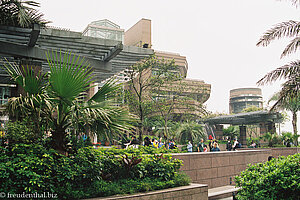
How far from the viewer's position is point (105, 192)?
250 inches

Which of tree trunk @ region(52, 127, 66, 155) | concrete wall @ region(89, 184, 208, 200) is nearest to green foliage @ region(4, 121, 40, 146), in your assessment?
tree trunk @ region(52, 127, 66, 155)

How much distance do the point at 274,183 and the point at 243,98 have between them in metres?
167

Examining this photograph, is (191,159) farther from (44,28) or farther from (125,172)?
(44,28)

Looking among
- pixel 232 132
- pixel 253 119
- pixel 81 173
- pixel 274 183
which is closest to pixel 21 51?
pixel 81 173

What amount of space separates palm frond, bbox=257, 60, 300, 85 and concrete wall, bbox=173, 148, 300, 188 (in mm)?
3693

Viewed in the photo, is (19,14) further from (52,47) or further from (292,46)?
(292,46)

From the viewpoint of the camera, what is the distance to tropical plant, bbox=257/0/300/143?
12.1m

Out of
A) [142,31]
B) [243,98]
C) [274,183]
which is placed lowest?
[274,183]

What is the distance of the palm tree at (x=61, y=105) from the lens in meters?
6.20

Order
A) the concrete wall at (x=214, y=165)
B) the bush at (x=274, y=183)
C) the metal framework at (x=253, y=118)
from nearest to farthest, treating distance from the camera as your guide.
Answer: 1. the bush at (x=274, y=183)
2. the concrete wall at (x=214, y=165)
3. the metal framework at (x=253, y=118)

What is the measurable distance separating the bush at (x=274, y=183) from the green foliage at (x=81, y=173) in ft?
6.70

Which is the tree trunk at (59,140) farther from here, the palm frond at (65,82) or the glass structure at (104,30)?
the glass structure at (104,30)

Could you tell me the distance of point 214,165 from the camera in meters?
11.5

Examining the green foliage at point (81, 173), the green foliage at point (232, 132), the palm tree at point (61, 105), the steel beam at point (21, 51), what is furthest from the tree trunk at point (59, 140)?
the green foliage at point (232, 132)
